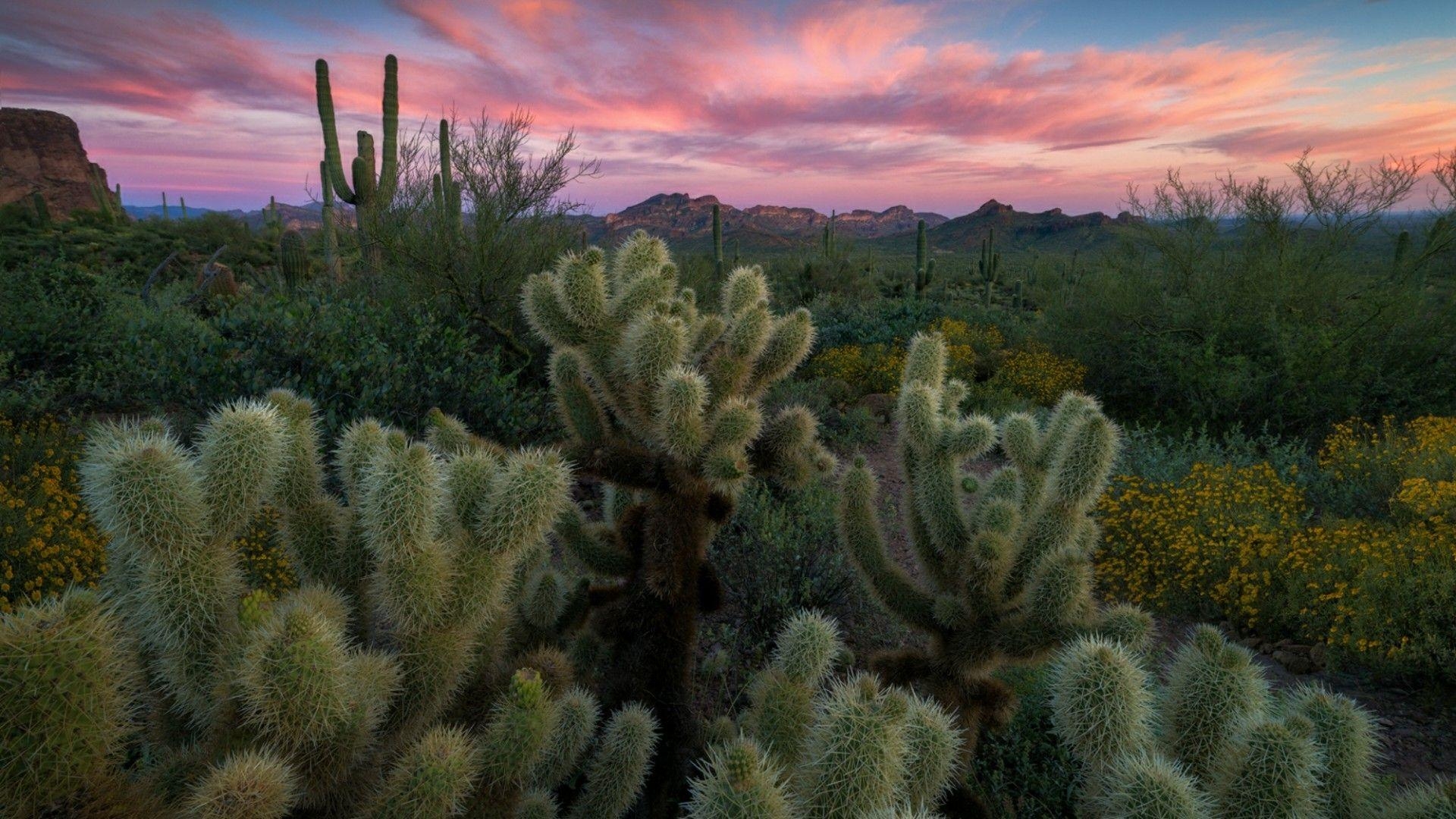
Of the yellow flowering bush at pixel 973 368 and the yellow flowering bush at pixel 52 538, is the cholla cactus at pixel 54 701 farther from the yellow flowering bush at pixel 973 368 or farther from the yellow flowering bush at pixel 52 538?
the yellow flowering bush at pixel 973 368

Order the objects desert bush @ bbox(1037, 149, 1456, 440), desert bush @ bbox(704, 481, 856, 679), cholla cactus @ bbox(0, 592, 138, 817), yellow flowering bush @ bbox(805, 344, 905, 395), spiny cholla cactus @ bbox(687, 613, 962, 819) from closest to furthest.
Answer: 1. cholla cactus @ bbox(0, 592, 138, 817)
2. spiny cholla cactus @ bbox(687, 613, 962, 819)
3. desert bush @ bbox(704, 481, 856, 679)
4. desert bush @ bbox(1037, 149, 1456, 440)
5. yellow flowering bush @ bbox(805, 344, 905, 395)

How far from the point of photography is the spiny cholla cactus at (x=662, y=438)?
8.98ft

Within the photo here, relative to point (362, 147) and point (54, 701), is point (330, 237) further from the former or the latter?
point (54, 701)

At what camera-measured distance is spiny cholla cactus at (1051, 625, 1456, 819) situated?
147 cm

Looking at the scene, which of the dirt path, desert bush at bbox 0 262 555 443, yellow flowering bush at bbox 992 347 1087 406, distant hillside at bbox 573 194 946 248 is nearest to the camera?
the dirt path

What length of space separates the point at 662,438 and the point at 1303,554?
4.98m

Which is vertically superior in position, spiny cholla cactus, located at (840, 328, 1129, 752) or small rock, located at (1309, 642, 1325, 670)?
spiny cholla cactus, located at (840, 328, 1129, 752)

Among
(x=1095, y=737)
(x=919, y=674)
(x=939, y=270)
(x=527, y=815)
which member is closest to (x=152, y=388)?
(x=527, y=815)

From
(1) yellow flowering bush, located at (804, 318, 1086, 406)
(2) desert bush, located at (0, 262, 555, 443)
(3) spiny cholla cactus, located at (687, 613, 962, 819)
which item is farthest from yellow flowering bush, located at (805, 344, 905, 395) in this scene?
(3) spiny cholla cactus, located at (687, 613, 962, 819)

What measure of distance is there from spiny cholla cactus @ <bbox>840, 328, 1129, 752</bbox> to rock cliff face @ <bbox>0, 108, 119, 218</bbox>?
160 ft

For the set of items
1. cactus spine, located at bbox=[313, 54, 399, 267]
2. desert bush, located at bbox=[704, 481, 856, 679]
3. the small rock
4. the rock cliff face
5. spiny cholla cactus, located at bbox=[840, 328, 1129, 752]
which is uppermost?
the rock cliff face

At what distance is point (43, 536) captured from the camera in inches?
167

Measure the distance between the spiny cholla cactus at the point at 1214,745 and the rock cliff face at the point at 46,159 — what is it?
5017cm

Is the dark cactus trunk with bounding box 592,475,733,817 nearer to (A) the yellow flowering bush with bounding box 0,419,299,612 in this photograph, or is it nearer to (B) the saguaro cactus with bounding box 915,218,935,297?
(A) the yellow flowering bush with bounding box 0,419,299,612
